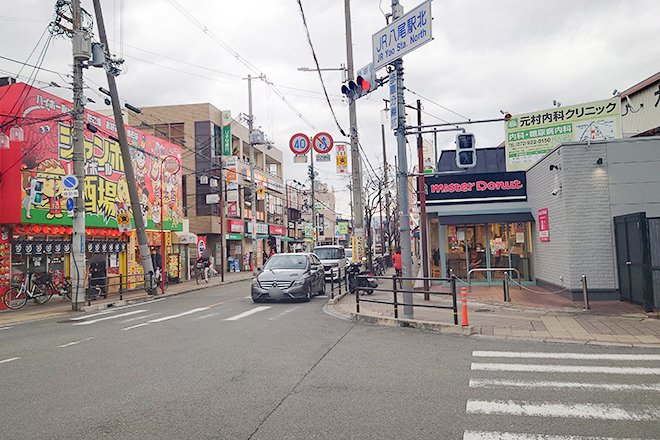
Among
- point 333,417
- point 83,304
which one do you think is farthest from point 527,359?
point 83,304

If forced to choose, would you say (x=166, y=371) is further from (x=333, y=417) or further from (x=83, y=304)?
(x=83, y=304)

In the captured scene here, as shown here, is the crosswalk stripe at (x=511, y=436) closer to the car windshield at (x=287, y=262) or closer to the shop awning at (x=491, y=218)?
the car windshield at (x=287, y=262)

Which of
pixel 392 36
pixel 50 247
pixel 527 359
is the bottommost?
pixel 527 359

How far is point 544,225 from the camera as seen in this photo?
1652 centimetres

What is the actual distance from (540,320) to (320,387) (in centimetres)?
717

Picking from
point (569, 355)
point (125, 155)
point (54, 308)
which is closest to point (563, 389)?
point (569, 355)

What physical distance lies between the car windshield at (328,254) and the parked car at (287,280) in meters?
5.80

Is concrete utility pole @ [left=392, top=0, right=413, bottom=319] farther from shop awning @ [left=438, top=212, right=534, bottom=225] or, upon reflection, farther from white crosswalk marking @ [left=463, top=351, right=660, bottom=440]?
shop awning @ [left=438, top=212, right=534, bottom=225]

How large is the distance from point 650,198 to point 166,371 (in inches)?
539

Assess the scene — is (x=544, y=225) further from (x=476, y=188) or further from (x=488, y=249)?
(x=476, y=188)

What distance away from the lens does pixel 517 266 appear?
18984mm

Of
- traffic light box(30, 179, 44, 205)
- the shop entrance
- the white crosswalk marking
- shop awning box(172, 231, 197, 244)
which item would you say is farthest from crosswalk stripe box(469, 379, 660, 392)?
shop awning box(172, 231, 197, 244)

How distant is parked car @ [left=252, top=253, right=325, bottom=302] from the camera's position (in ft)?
51.3

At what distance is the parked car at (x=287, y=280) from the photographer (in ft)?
51.3
